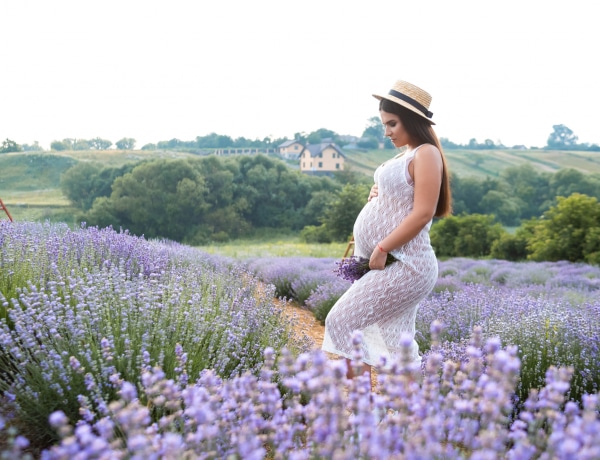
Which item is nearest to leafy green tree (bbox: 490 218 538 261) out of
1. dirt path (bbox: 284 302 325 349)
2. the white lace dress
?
dirt path (bbox: 284 302 325 349)

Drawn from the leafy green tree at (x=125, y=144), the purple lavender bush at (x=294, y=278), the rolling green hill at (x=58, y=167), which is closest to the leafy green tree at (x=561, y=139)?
the rolling green hill at (x=58, y=167)

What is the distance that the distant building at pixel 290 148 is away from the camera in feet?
147

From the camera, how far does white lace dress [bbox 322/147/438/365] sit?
2484 millimetres

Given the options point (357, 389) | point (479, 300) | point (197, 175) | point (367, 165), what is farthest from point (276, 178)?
point (357, 389)

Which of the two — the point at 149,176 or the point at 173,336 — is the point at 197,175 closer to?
the point at 149,176

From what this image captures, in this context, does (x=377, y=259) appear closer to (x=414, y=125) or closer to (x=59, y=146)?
(x=414, y=125)

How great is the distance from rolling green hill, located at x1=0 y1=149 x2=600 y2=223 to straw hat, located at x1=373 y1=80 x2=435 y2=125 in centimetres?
431

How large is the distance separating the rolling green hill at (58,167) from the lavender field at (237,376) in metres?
3.08

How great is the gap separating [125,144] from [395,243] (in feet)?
107

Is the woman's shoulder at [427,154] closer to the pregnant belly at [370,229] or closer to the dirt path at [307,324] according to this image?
the pregnant belly at [370,229]

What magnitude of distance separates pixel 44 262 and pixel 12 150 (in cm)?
2365

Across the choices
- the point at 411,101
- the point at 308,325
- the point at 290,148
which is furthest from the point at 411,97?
the point at 290,148

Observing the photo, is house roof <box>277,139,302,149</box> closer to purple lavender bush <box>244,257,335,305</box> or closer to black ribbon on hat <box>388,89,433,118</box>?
purple lavender bush <box>244,257,335,305</box>

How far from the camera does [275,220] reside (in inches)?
1105
